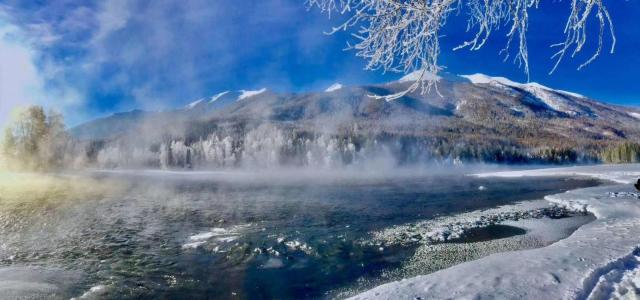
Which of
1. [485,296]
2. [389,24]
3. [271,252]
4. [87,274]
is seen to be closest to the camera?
[389,24]

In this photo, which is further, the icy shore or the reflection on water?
the reflection on water

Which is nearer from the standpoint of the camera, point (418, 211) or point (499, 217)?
point (499, 217)

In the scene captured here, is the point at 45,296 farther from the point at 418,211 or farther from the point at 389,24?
the point at 418,211

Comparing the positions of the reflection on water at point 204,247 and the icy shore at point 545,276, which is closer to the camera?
the icy shore at point 545,276

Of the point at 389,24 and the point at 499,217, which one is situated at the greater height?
the point at 389,24

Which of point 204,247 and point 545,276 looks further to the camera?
point 204,247

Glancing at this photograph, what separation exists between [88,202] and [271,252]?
23.5 meters

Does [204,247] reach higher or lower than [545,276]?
lower

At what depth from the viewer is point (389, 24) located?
18.6 feet

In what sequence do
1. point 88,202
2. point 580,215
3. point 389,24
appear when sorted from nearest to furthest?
point 389,24
point 580,215
point 88,202

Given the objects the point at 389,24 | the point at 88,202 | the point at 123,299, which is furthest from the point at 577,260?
the point at 88,202

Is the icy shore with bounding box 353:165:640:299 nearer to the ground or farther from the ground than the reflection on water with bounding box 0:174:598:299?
farther from the ground

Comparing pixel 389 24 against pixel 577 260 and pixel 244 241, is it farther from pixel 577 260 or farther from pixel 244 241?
pixel 244 241

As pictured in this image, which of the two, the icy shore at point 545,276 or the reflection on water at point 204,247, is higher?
the icy shore at point 545,276
